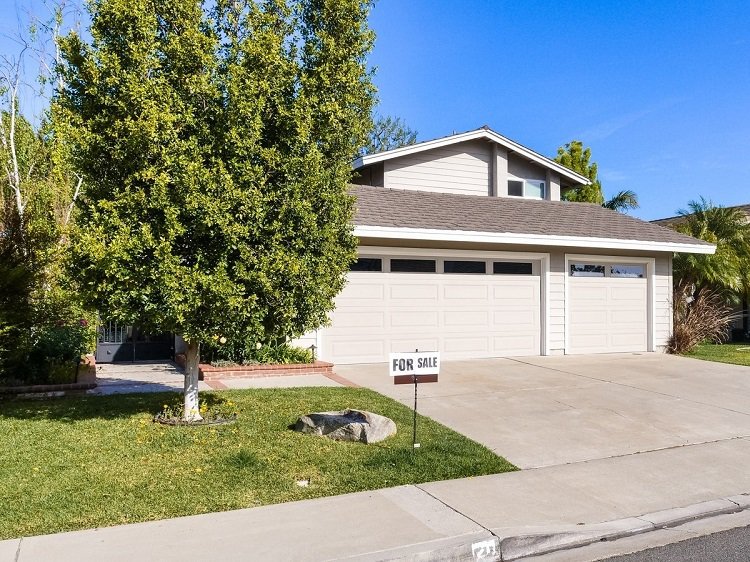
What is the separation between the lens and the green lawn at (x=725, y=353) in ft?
48.1

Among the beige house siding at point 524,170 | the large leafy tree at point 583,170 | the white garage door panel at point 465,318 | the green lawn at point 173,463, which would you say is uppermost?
the large leafy tree at point 583,170

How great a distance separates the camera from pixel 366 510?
4.71 metres

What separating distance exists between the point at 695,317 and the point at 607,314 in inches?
115

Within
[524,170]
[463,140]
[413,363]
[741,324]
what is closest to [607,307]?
[524,170]

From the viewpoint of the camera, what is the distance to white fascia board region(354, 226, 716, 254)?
12.1 m

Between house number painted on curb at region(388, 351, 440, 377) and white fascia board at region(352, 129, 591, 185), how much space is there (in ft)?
32.9

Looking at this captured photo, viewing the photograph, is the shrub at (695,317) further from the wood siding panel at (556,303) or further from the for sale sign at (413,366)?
the for sale sign at (413,366)

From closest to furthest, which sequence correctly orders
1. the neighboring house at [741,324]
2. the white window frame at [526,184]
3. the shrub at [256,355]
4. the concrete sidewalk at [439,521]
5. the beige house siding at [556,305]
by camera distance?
the concrete sidewalk at [439,521] → the shrub at [256,355] → the beige house siding at [556,305] → the white window frame at [526,184] → the neighboring house at [741,324]

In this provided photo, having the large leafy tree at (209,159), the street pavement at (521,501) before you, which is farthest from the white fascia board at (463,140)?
the large leafy tree at (209,159)

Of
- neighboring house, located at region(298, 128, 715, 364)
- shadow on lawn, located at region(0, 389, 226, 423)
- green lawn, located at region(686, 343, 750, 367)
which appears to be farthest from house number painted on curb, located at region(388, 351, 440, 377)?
green lawn, located at region(686, 343, 750, 367)

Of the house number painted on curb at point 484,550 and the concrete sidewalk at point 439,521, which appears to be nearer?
the concrete sidewalk at point 439,521

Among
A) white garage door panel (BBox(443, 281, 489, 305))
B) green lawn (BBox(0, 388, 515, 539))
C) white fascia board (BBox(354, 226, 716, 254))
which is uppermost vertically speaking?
white fascia board (BBox(354, 226, 716, 254))

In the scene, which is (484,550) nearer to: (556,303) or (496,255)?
(496,255)

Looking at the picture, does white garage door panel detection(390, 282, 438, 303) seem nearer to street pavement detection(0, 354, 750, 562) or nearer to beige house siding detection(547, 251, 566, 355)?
beige house siding detection(547, 251, 566, 355)
